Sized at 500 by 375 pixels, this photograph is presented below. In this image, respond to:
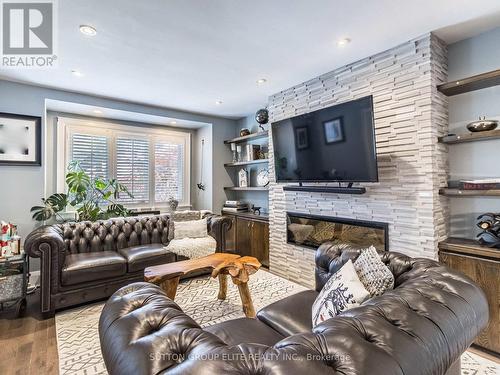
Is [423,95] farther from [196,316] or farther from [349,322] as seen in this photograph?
[196,316]

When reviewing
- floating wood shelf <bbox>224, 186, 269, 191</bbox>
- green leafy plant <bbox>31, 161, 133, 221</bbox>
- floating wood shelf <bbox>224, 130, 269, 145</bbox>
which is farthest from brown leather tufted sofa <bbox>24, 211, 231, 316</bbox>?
floating wood shelf <bbox>224, 130, 269, 145</bbox>

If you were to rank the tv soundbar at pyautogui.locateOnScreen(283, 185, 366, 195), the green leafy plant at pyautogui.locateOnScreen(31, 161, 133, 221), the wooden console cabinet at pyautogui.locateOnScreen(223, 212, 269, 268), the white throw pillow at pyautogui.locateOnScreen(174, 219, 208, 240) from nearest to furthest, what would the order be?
the tv soundbar at pyautogui.locateOnScreen(283, 185, 366, 195) < the green leafy plant at pyautogui.locateOnScreen(31, 161, 133, 221) < the white throw pillow at pyautogui.locateOnScreen(174, 219, 208, 240) < the wooden console cabinet at pyautogui.locateOnScreen(223, 212, 269, 268)

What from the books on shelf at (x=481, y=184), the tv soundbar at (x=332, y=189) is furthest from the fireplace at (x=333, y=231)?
the books on shelf at (x=481, y=184)

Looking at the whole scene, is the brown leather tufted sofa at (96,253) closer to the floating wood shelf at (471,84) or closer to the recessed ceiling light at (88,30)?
the recessed ceiling light at (88,30)

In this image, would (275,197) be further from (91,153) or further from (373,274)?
(91,153)

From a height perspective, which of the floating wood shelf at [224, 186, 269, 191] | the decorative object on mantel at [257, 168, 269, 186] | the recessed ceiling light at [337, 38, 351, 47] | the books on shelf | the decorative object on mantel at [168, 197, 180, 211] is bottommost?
the decorative object on mantel at [168, 197, 180, 211]

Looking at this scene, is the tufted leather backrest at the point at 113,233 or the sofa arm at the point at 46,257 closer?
the sofa arm at the point at 46,257

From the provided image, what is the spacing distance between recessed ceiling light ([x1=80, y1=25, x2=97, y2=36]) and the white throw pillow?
8.18 ft

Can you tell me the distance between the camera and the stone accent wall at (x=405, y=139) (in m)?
2.44

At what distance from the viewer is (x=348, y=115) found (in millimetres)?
2703

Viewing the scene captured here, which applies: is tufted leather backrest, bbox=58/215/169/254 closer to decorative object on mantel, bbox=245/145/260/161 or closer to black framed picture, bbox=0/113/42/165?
black framed picture, bbox=0/113/42/165

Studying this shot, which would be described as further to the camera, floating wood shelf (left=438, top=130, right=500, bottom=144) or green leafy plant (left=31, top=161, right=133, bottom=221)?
green leafy plant (left=31, top=161, right=133, bottom=221)

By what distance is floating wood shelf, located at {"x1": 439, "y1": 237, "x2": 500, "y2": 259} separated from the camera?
6.80ft

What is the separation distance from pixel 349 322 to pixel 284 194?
3054 millimetres
